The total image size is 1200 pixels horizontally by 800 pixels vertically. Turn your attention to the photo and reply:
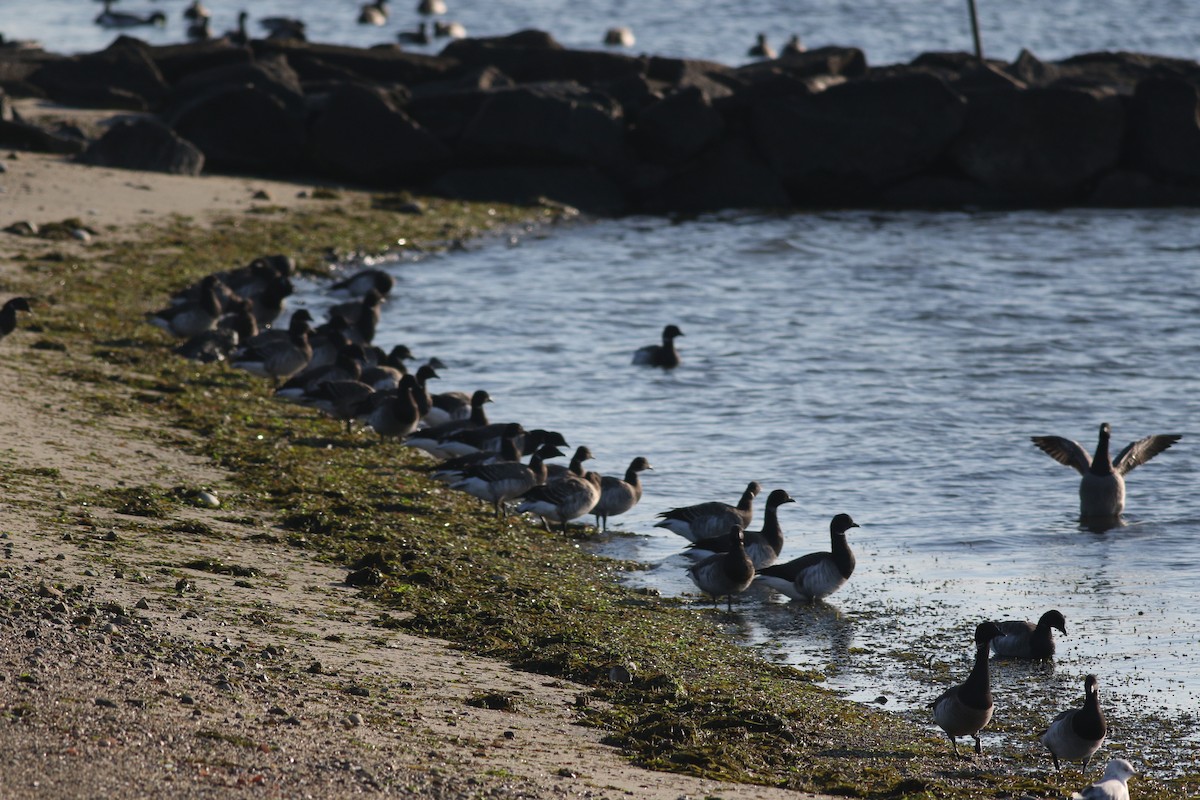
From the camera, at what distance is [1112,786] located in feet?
26.1

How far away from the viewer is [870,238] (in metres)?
32.1

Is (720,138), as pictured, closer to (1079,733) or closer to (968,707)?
(968,707)

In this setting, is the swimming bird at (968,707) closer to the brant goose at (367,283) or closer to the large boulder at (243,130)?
the brant goose at (367,283)

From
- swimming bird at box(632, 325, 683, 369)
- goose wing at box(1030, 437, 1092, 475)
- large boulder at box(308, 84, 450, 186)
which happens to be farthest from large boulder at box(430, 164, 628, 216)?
goose wing at box(1030, 437, 1092, 475)

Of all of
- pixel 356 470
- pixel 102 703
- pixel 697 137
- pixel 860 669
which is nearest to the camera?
pixel 102 703

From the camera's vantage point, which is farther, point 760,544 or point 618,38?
point 618,38

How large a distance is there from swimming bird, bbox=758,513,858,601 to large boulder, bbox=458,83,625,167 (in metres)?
22.3

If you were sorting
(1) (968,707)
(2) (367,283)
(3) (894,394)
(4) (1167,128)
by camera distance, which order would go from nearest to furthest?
1. (1) (968,707)
2. (3) (894,394)
3. (2) (367,283)
4. (4) (1167,128)

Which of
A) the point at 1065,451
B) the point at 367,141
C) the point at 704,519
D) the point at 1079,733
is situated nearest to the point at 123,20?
the point at 367,141

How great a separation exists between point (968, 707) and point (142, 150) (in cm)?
2529

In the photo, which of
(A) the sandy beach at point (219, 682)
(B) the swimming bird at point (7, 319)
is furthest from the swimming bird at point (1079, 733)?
(B) the swimming bird at point (7, 319)

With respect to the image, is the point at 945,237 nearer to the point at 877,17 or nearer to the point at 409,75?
the point at 409,75

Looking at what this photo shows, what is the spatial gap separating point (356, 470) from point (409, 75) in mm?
26636

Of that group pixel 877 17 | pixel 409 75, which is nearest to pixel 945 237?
pixel 409 75
